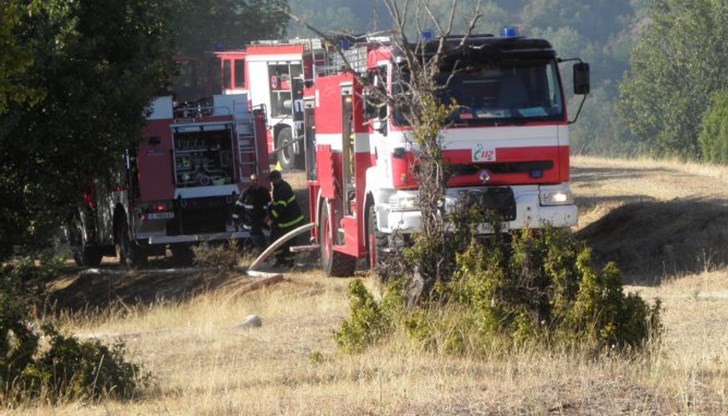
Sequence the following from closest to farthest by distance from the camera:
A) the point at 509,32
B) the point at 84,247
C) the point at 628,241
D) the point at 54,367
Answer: the point at 54,367 < the point at 509,32 < the point at 628,241 < the point at 84,247

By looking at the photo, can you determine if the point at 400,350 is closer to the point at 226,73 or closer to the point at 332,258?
the point at 332,258

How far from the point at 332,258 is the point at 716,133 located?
3589 centimetres

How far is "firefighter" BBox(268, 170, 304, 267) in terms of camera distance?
22.1 metres

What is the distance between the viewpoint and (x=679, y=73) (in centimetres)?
6838

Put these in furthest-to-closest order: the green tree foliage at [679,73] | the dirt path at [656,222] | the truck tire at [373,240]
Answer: the green tree foliage at [679,73]
the dirt path at [656,222]
the truck tire at [373,240]

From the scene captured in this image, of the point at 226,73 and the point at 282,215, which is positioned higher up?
the point at 226,73

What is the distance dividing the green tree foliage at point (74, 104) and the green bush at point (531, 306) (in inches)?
415

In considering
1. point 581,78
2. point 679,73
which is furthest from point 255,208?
point 679,73

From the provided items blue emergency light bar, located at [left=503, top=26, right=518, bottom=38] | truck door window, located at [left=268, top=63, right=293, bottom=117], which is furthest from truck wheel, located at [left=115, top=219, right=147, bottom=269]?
truck door window, located at [left=268, top=63, right=293, bottom=117]

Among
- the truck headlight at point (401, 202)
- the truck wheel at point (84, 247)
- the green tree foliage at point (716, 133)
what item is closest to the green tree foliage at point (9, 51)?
the truck headlight at point (401, 202)

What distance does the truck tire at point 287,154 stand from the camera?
1382 inches

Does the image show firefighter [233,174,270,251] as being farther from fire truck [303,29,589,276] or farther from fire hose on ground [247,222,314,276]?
fire truck [303,29,589,276]

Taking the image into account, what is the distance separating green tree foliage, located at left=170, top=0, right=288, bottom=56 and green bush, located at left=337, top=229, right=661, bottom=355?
36836 millimetres

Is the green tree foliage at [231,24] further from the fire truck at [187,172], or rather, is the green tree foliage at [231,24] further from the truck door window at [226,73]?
the fire truck at [187,172]
